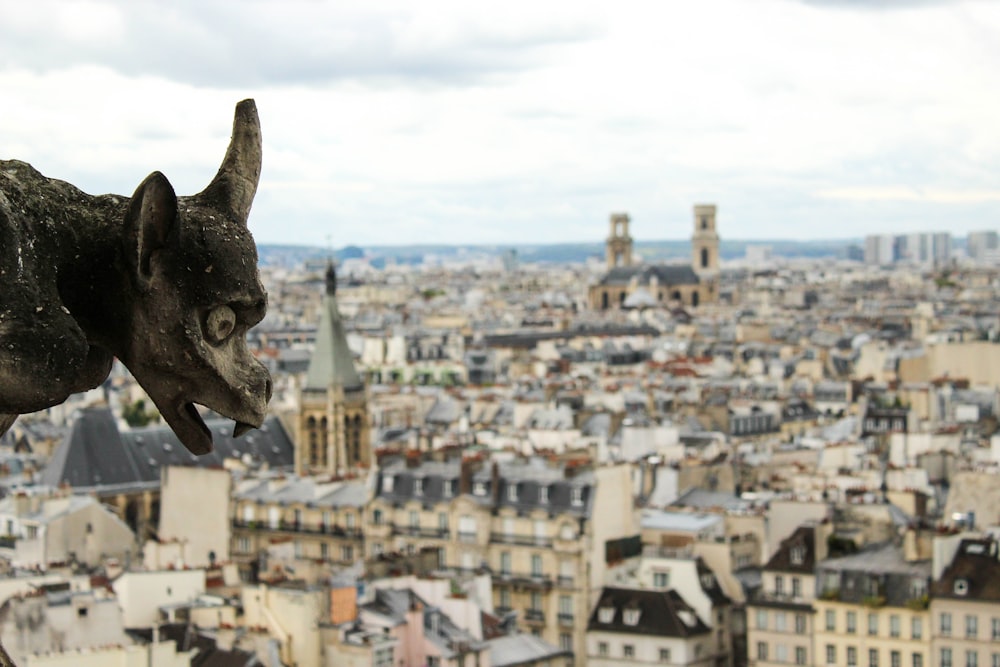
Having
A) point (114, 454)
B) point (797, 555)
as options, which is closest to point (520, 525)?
→ point (797, 555)

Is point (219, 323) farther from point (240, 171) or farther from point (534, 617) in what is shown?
point (534, 617)

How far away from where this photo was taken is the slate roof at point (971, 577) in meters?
36.9

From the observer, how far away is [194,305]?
14.9 ft

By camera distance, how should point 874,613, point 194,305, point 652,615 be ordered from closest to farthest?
point 194,305
point 874,613
point 652,615

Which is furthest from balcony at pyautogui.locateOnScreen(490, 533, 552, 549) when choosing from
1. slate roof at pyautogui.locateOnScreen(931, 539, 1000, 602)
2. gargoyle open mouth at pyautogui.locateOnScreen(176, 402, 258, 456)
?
gargoyle open mouth at pyautogui.locateOnScreen(176, 402, 258, 456)

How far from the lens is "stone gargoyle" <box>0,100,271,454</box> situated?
13.7 ft

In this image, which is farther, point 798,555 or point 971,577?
point 798,555

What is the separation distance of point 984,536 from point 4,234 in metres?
37.4

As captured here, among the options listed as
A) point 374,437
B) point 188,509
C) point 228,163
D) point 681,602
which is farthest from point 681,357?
point 228,163

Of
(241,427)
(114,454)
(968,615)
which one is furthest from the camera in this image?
(114,454)

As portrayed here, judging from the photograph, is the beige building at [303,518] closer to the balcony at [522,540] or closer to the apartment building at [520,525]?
the apartment building at [520,525]

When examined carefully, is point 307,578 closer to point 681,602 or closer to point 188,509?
point 681,602

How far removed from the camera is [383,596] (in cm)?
3478

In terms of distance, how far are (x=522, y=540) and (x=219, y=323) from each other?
40.0 metres
